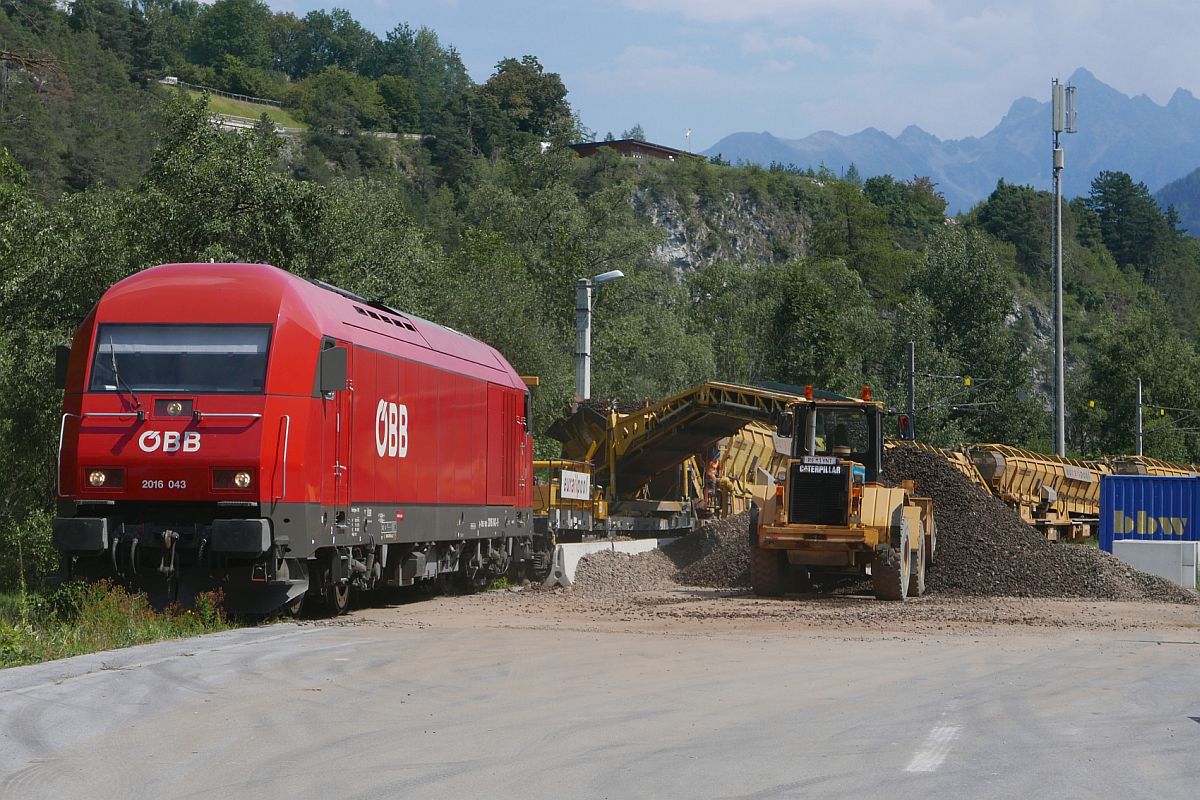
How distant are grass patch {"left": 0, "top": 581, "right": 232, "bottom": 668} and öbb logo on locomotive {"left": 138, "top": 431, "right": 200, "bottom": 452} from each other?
1.58m

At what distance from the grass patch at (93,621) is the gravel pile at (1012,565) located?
548 inches

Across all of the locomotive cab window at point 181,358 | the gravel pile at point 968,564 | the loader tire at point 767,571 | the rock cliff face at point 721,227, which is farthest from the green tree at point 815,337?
the locomotive cab window at point 181,358

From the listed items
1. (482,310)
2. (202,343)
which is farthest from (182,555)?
(482,310)

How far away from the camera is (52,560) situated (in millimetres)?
29578

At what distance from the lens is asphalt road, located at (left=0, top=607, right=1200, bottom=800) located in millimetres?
7945

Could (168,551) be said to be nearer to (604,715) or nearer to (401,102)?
(604,715)

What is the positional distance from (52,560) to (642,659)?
19.2m

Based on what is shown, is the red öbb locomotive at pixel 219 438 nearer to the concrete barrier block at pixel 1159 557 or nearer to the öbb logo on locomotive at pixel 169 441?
the öbb logo on locomotive at pixel 169 441

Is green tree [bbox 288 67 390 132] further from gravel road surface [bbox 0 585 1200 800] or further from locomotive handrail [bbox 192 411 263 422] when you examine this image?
gravel road surface [bbox 0 585 1200 800]

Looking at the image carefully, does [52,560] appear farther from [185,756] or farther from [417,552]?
[185,756]

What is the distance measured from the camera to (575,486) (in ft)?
100

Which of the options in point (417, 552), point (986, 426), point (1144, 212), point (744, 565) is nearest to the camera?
point (417, 552)

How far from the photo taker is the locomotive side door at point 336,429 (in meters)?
16.9

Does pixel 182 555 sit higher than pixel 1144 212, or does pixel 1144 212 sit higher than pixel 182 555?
pixel 1144 212
